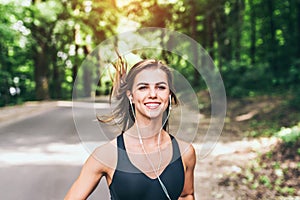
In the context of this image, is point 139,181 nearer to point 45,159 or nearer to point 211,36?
point 45,159

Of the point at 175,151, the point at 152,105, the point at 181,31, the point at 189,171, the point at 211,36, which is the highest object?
the point at 181,31

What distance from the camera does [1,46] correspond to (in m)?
22.8

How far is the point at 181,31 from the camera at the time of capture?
101 feet

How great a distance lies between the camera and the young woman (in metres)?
1.33

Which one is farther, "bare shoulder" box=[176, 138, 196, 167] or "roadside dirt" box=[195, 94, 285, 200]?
"roadside dirt" box=[195, 94, 285, 200]

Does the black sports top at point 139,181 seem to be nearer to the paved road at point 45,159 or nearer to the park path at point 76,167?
the paved road at point 45,159

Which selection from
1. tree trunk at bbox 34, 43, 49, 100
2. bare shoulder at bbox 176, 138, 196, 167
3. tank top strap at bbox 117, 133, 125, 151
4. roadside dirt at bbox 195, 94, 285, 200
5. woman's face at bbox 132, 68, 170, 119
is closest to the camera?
woman's face at bbox 132, 68, 170, 119

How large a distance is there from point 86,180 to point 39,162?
26.9 ft

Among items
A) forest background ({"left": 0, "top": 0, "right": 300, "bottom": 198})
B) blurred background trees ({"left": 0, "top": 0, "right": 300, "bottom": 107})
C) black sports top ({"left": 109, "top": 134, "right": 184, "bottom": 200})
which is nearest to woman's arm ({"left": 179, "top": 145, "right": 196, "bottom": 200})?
black sports top ({"left": 109, "top": 134, "right": 184, "bottom": 200})

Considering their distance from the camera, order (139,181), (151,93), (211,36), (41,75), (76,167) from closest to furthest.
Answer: (151,93)
(139,181)
(76,167)
(211,36)
(41,75)

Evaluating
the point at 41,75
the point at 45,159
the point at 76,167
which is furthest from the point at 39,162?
the point at 41,75

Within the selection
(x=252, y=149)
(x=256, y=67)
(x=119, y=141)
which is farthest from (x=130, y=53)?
(x=256, y=67)

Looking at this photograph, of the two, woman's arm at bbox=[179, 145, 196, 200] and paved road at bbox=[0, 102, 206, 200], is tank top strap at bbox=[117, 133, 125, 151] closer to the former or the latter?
paved road at bbox=[0, 102, 206, 200]

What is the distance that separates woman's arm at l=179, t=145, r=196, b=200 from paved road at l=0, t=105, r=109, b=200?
409cm
